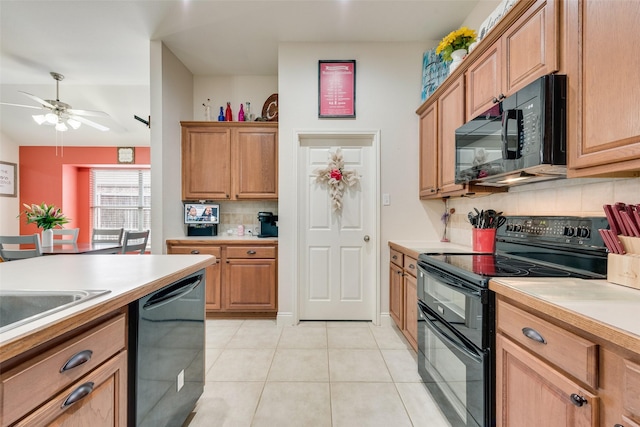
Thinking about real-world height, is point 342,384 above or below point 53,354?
below

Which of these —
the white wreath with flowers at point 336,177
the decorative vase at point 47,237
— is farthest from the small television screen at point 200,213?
the decorative vase at point 47,237

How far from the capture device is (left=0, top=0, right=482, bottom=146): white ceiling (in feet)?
8.13

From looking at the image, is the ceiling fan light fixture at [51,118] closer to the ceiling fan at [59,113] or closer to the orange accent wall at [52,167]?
the ceiling fan at [59,113]

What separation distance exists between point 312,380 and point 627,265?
1.81 metres

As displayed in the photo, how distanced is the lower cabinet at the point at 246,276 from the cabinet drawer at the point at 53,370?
2.09 metres

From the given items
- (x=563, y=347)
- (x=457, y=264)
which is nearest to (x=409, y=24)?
(x=457, y=264)

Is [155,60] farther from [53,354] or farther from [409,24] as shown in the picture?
[53,354]

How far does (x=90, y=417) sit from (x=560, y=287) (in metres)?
1.64

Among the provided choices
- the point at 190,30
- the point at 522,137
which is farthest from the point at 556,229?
the point at 190,30

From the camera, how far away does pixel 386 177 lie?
9.78 ft

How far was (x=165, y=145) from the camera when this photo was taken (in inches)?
117

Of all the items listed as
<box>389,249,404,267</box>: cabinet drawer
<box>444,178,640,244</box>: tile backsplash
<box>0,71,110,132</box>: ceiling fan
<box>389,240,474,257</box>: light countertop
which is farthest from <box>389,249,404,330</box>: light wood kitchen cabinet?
<box>0,71,110,132</box>: ceiling fan

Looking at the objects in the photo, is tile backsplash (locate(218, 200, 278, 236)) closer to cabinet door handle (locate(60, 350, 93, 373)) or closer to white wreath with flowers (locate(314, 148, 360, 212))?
white wreath with flowers (locate(314, 148, 360, 212))

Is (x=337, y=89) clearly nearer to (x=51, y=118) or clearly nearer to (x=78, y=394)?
(x=78, y=394)
